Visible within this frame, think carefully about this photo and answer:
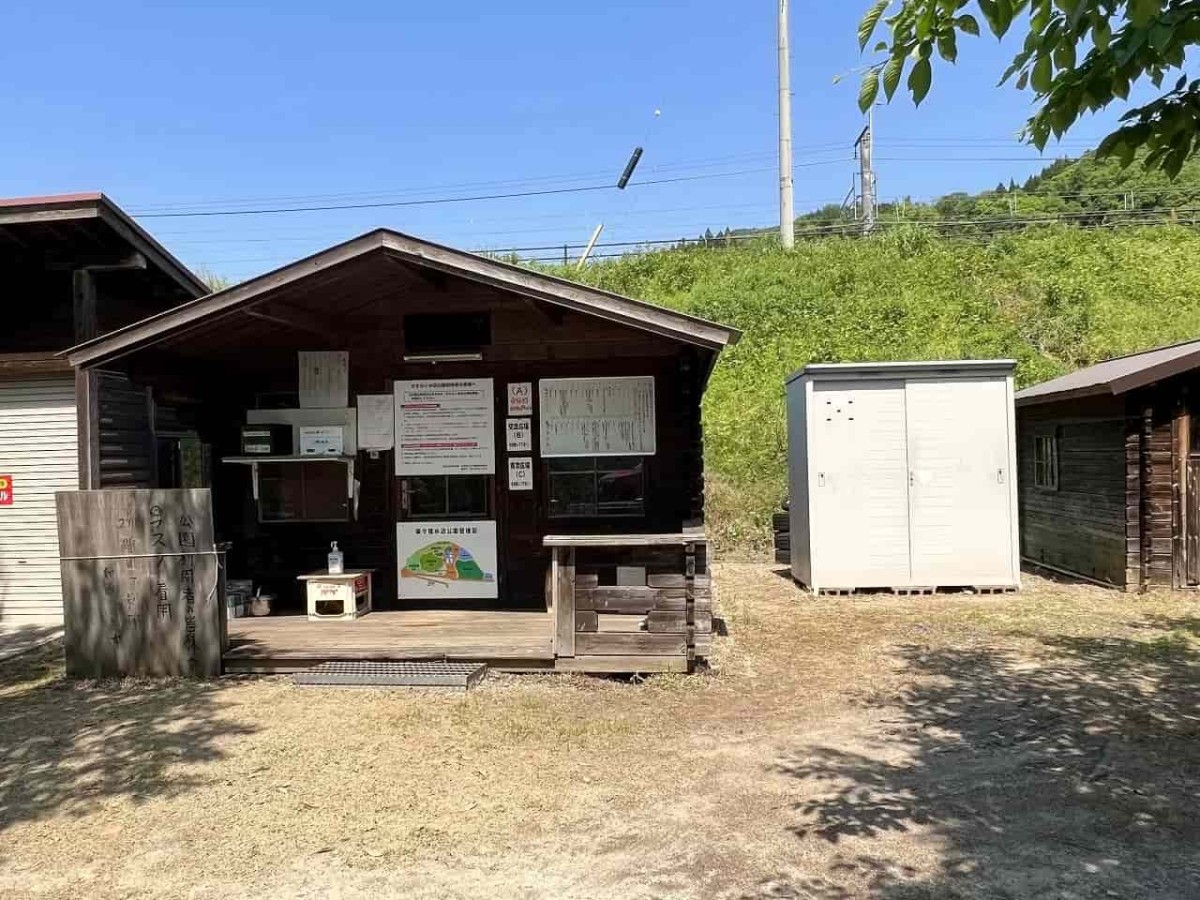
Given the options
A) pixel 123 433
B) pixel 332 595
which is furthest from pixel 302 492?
pixel 123 433

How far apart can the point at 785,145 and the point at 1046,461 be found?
1709cm

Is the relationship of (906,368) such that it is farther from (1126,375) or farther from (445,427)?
(445,427)

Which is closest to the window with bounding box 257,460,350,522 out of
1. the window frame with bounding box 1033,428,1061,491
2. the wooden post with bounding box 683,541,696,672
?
the wooden post with bounding box 683,541,696,672

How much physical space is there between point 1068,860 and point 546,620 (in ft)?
15.5

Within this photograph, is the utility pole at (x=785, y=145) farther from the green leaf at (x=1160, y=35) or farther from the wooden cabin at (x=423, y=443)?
the green leaf at (x=1160, y=35)

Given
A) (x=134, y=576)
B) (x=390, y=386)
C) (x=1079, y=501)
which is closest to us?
(x=134, y=576)

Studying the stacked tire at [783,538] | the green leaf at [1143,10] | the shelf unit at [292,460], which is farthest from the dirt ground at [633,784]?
the stacked tire at [783,538]

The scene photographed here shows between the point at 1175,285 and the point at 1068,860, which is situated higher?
the point at 1175,285

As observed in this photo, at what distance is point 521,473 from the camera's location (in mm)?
8102

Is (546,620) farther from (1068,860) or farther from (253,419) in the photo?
(1068,860)

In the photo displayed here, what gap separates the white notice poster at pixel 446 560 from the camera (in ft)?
26.8

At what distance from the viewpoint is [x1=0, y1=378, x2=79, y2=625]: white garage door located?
8602 mm

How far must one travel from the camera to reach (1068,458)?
37.1 feet

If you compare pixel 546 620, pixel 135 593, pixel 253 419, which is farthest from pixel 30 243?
pixel 546 620
